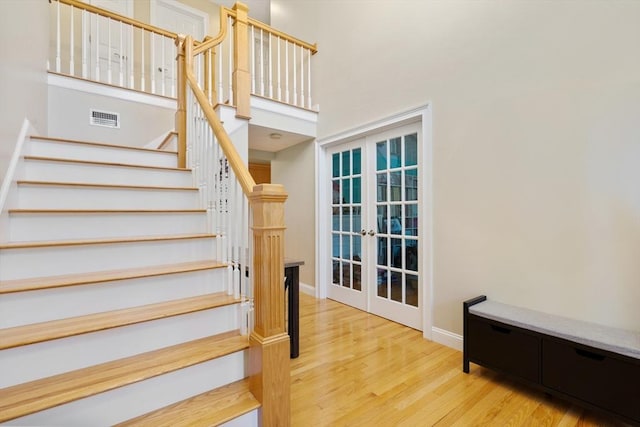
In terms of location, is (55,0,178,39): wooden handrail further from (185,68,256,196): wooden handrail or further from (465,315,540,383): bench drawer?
(465,315,540,383): bench drawer

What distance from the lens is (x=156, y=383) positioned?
4.15 feet

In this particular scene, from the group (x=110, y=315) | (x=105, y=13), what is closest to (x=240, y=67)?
(x=105, y=13)

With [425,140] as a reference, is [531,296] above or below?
below

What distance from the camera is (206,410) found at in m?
1.29

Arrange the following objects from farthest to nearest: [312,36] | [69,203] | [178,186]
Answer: [312,36] < [178,186] < [69,203]

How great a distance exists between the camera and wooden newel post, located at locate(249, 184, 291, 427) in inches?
52.7

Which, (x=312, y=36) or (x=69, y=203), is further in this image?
(x=312, y=36)

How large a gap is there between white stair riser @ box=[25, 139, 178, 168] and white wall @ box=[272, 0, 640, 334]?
2117 millimetres

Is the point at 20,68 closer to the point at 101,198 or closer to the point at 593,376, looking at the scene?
the point at 101,198

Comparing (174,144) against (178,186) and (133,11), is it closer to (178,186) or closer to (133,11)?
(178,186)

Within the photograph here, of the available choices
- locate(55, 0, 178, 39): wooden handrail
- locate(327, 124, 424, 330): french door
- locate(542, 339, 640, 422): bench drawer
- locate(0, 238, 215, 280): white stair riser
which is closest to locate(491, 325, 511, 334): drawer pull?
locate(542, 339, 640, 422): bench drawer

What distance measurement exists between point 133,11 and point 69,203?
13.3 feet

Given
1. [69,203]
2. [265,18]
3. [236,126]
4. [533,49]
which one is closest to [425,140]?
[533,49]

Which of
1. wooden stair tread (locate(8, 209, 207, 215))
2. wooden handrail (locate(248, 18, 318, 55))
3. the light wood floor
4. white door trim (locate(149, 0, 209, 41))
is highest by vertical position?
white door trim (locate(149, 0, 209, 41))
